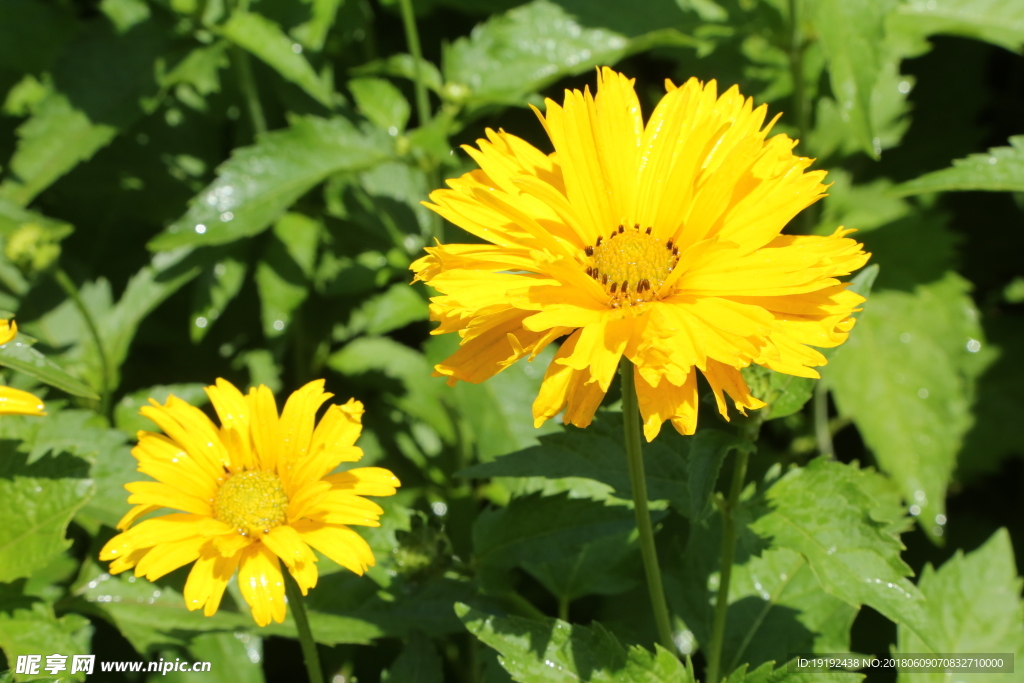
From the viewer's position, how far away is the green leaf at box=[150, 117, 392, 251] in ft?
7.69

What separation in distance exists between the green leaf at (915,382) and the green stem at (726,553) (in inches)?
39.4

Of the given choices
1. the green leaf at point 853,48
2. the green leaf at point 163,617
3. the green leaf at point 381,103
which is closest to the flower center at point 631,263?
the green leaf at point 853,48

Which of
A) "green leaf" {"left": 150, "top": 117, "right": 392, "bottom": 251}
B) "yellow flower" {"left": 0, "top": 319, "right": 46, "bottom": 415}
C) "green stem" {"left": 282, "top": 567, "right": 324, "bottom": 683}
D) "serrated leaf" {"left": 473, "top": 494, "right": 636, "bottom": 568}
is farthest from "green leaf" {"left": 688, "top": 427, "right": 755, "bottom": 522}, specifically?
"green leaf" {"left": 150, "top": 117, "right": 392, "bottom": 251}

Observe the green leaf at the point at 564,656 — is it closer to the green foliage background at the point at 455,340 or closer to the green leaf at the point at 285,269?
the green foliage background at the point at 455,340

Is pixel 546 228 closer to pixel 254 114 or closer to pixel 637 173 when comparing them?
pixel 637 173

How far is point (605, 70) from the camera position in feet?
5.13

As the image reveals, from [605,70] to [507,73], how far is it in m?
1.12

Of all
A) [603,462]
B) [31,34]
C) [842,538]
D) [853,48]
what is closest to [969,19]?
[853,48]

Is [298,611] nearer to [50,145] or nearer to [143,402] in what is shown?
[143,402]

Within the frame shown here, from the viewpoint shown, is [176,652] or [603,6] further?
[603,6]

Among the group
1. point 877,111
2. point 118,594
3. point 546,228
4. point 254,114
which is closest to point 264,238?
point 254,114

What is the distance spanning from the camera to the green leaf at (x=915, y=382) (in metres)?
2.51

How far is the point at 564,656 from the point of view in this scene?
61.0 inches

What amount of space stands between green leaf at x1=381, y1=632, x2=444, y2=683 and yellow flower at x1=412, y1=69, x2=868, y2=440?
0.75 m
